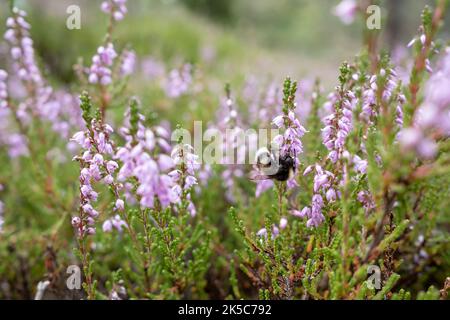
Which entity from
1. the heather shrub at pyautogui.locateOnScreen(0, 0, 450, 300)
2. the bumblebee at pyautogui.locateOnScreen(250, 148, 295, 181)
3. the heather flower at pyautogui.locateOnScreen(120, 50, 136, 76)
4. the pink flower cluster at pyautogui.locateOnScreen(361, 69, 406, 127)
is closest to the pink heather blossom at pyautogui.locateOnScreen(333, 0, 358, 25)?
the heather shrub at pyautogui.locateOnScreen(0, 0, 450, 300)

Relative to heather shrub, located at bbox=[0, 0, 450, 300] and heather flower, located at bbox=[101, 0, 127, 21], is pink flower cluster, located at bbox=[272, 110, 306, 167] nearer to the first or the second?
heather shrub, located at bbox=[0, 0, 450, 300]

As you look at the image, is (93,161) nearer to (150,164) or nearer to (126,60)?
(150,164)

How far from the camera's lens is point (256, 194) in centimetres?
347

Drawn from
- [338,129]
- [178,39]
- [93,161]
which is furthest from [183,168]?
[178,39]

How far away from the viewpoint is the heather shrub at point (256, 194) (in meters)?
2.02

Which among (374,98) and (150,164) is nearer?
(150,164)

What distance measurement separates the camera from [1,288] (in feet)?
13.4

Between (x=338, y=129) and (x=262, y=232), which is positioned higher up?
(x=338, y=129)

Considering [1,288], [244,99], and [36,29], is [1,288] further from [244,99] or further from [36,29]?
[36,29]

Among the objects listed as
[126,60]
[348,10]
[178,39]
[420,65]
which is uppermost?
[178,39]

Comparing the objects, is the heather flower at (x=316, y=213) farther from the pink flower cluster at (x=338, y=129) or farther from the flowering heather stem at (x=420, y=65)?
the flowering heather stem at (x=420, y=65)

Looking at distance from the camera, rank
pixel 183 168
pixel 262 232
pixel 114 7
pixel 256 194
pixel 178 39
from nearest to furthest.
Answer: pixel 183 168, pixel 262 232, pixel 256 194, pixel 114 7, pixel 178 39

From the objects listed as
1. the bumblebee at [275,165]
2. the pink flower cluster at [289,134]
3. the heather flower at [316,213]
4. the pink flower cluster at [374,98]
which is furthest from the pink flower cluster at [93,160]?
the pink flower cluster at [374,98]

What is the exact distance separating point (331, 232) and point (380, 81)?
3.75 ft
